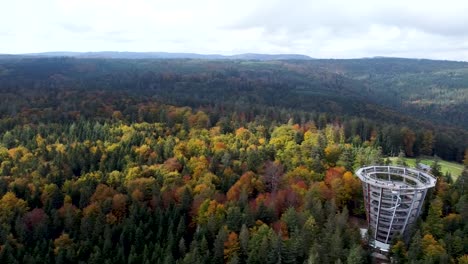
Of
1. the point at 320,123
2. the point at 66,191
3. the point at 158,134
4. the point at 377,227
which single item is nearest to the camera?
the point at 377,227

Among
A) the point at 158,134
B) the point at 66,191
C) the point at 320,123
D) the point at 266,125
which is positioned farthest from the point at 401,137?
the point at 66,191

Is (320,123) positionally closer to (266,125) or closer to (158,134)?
(266,125)

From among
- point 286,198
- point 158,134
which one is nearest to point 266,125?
point 158,134

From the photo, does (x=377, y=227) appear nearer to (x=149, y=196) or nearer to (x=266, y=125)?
(x=149, y=196)

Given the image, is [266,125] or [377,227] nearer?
[377,227]

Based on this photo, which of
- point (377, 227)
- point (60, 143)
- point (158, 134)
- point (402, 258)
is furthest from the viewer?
point (158, 134)

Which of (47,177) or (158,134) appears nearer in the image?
(47,177)

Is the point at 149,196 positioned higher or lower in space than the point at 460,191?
lower

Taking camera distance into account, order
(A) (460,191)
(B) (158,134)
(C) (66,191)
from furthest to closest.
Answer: (B) (158,134), (C) (66,191), (A) (460,191)

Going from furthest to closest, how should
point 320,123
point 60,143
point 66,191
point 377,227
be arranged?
point 320,123 → point 60,143 → point 66,191 → point 377,227
